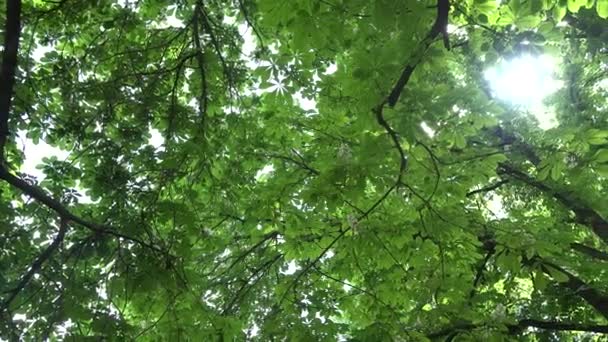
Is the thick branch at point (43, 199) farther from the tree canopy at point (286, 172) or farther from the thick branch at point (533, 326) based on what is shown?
the thick branch at point (533, 326)

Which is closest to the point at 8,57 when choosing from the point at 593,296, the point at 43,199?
the point at 43,199

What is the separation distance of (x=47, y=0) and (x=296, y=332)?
2998 millimetres

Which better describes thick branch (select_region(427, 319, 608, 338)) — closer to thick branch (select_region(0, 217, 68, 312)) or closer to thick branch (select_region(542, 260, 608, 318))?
thick branch (select_region(542, 260, 608, 318))

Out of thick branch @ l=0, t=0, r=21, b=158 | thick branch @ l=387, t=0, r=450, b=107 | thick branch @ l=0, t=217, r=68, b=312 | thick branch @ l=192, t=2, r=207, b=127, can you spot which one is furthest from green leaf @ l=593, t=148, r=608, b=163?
thick branch @ l=0, t=0, r=21, b=158

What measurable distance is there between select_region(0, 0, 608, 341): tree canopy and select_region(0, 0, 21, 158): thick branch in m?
0.01

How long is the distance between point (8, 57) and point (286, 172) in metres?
2.31

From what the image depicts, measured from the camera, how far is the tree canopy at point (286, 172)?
274 centimetres

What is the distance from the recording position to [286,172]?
4688mm

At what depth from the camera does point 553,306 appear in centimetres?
546

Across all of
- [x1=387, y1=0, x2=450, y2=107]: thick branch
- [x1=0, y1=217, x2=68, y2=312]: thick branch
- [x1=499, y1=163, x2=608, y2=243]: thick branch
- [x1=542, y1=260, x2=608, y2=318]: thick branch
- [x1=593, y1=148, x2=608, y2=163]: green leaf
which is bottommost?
[x1=0, y1=217, x2=68, y2=312]: thick branch

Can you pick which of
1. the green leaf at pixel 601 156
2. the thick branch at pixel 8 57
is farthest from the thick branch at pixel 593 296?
the thick branch at pixel 8 57

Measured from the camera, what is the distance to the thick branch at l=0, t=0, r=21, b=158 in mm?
3100

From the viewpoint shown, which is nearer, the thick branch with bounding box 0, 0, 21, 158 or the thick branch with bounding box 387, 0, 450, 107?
the thick branch with bounding box 387, 0, 450, 107

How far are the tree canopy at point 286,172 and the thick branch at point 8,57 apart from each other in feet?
0.04
